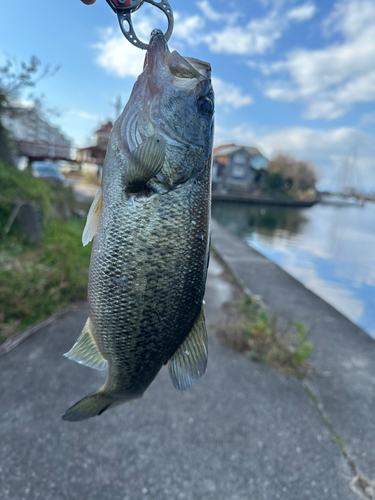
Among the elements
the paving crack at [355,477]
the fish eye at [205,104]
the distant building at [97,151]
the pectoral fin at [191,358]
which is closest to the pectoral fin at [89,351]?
the pectoral fin at [191,358]

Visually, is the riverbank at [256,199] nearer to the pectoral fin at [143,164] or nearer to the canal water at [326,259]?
the canal water at [326,259]

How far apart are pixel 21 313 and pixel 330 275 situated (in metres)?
11.5

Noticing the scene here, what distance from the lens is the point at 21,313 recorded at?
488 cm

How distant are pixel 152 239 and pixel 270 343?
422 cm

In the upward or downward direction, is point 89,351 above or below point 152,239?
below

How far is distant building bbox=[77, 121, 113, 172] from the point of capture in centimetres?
1130

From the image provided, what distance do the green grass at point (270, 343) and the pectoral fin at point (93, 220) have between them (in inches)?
164

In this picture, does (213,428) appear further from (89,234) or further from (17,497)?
(89,234)

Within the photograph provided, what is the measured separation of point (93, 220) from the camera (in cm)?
137

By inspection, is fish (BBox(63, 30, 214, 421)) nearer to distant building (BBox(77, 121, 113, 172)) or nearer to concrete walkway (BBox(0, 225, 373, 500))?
distant building (BBox(77, 121, 113, 172))

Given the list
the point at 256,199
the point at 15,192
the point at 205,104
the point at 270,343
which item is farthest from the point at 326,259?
the point at 256,199

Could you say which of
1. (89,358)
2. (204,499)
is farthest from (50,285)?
(89,358)

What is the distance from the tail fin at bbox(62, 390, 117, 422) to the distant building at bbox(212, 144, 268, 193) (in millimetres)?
50856

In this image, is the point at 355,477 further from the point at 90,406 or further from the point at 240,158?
the point at 240,158
